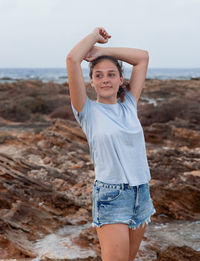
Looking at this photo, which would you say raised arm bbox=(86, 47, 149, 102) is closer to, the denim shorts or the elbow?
the elbow

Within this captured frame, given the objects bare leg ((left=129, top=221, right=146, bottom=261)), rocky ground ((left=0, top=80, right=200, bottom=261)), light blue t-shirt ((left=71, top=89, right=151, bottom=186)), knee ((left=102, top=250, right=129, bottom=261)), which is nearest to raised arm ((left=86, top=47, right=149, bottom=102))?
light blue t-shirt ((left=71, top=89, right=151, bottom=186))

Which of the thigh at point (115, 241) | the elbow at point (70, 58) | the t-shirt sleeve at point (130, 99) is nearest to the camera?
the thigh at point (115, 241)

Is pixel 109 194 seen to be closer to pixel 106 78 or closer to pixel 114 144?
pixel 114 144

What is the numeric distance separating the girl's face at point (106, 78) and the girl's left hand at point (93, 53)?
0.17 feet

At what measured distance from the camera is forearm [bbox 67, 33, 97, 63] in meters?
2.04

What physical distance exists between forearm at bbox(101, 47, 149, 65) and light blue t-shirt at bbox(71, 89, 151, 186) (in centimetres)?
36

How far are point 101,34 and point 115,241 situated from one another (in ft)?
4.29

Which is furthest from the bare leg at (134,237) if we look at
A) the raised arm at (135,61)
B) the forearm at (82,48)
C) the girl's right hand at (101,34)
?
the girl's right hand at (101,34)

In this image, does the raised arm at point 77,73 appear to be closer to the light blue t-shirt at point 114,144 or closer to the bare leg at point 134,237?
the light blue t-shirt at point 114,144

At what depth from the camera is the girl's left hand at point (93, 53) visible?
7.14 ft

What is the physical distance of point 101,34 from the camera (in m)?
2.34

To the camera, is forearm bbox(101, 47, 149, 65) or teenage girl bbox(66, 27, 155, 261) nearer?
teenage girl bbox(66, 27, 155, 261)

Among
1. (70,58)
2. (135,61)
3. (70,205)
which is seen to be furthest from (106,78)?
(70,205)

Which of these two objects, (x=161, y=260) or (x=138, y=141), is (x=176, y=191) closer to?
(x=161, y=260)
